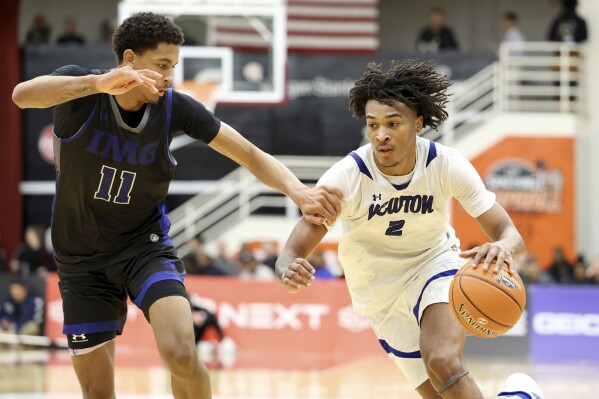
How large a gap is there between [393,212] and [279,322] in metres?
8.39

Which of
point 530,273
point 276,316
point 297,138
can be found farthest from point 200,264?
point 530,273

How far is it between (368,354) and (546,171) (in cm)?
643

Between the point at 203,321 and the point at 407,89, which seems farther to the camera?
the point at 203,321

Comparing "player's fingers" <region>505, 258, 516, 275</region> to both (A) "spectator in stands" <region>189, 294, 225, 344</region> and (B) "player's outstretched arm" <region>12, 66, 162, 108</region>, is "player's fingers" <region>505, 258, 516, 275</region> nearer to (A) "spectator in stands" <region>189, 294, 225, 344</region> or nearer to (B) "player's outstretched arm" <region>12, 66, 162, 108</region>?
(B) "player's outstretched arm" <region>12, 66, 162, 108</region>

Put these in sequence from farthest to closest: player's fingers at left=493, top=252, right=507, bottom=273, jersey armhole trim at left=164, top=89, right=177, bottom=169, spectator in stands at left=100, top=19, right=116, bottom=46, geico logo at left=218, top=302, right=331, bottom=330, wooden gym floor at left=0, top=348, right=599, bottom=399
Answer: spectator in stands at left=100, top=19, right=116, bottom=46
geico logo at left=218, top=302, right=331, bottom=330
wooden gym floor at left=0, top=348, right=599, bottom=399
jersey armhole trim at left=164, top=89, right=177, bottom=169
player's fingers at left=493, top=252, right=507, bottom=273

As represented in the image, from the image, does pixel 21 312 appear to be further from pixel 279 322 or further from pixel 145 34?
pixel 145 34

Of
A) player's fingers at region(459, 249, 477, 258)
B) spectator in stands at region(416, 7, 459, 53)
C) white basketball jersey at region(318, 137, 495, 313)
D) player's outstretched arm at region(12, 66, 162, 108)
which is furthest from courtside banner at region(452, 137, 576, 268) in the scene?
player's outstretched arm at region(12, 66, 162, 108)

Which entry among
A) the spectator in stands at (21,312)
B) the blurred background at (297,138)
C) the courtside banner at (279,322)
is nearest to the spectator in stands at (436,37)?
the blurred background at (297,138)

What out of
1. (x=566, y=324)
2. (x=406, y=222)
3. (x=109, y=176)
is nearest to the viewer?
(x=109, y=176)

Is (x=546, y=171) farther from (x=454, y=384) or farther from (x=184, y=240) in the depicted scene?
(x=454, y=384)

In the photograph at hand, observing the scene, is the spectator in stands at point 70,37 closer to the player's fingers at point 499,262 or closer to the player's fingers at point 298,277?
the player's fingers at point 298,277

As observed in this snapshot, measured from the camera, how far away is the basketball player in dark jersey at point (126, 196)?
17.6 ft

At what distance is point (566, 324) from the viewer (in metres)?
13.5

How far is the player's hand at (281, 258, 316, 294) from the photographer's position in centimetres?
498
